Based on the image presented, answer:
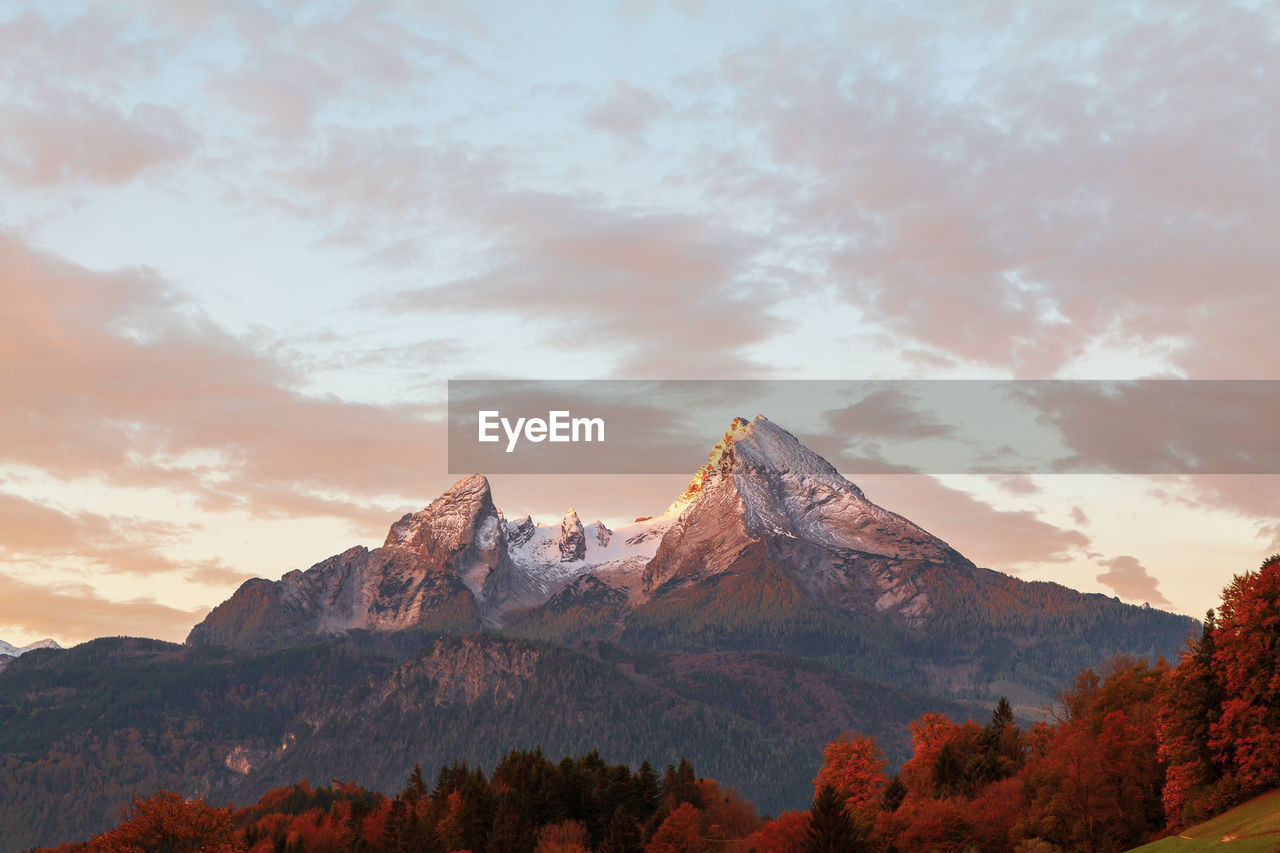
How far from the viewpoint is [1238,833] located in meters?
123

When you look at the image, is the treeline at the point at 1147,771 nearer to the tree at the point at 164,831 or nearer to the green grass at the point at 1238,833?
the green grass at the point at 1238,833

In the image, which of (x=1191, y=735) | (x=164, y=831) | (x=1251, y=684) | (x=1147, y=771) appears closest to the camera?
(x=1251, y=684)

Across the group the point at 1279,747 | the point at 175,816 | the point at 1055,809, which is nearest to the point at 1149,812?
the point at 1055,809

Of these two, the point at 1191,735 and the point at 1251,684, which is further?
the point at 1191,735

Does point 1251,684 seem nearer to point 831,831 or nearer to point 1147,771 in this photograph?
point 1147,771

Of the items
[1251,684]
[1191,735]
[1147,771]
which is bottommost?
[1147,771]

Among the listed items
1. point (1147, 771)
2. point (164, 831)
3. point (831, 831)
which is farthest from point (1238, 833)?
point (164, 831)

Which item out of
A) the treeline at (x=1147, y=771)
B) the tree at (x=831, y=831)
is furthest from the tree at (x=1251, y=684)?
the tree at (x=831, y=831)

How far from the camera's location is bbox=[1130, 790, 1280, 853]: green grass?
373 ft

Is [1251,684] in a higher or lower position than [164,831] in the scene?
higher

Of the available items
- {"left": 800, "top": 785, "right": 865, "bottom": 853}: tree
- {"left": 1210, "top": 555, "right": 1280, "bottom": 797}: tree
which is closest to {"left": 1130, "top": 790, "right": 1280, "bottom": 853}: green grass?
{"left": 1210, "top": 555, "right": 1280, "bottom": 797}: tree

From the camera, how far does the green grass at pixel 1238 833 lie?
113688 millimetres

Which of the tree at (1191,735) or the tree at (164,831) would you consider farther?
the tree at (164,831)

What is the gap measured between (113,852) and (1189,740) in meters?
130
